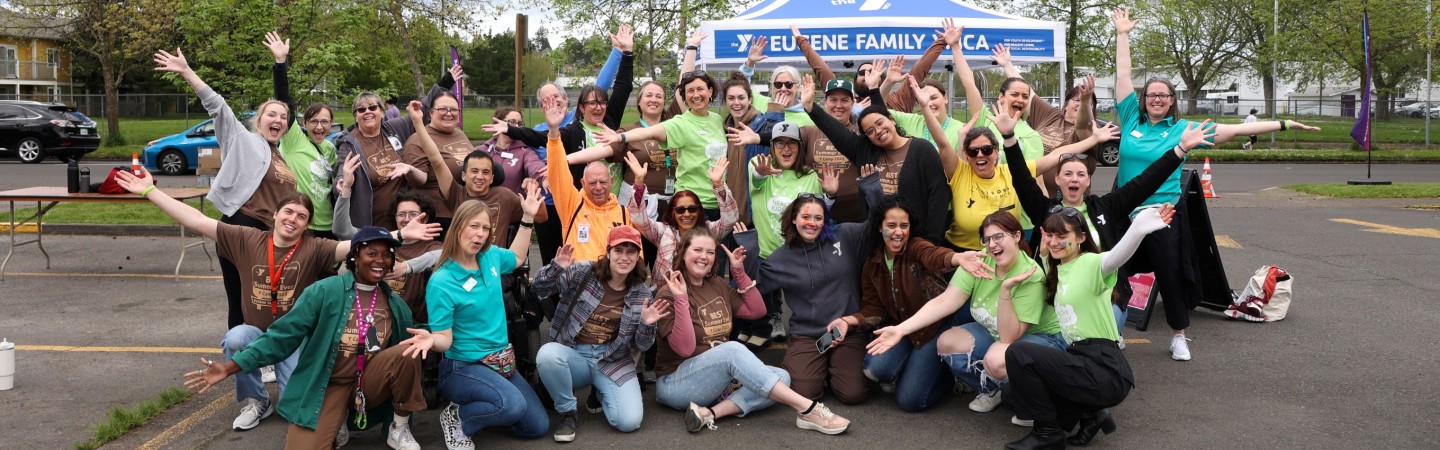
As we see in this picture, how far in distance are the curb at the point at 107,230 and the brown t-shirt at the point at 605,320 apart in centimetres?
831

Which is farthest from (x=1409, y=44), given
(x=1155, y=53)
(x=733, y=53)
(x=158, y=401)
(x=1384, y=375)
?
(x=158, y=401)

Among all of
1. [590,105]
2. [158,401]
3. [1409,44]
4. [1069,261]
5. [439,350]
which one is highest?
[1409,44]

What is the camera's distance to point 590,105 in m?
7.55

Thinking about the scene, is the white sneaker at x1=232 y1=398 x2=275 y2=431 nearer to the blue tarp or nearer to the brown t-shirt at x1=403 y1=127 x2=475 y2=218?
the brown t-shirt at x1=403 y1=127 x2=475 y2=218

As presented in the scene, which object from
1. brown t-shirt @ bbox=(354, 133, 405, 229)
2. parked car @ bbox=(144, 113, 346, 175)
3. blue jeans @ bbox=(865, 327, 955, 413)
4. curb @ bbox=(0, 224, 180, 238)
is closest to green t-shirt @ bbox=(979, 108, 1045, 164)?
blue jeans @ bbox=(865, 327, 955, 413)

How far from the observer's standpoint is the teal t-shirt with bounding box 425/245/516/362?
5.14m

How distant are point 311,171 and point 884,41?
7.42 meters

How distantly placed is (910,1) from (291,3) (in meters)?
7.69

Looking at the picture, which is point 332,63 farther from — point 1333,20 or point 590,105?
point 1333,20

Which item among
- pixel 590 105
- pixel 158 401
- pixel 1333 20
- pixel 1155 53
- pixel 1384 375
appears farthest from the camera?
pixel 1155 53

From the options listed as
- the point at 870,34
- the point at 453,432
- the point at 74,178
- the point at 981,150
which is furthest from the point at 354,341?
the point at 870,34

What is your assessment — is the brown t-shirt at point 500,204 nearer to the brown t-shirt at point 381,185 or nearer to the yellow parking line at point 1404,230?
the brown t-shirt at point 381,185

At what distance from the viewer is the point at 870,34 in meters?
12.4

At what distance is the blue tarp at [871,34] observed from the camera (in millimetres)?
12281
